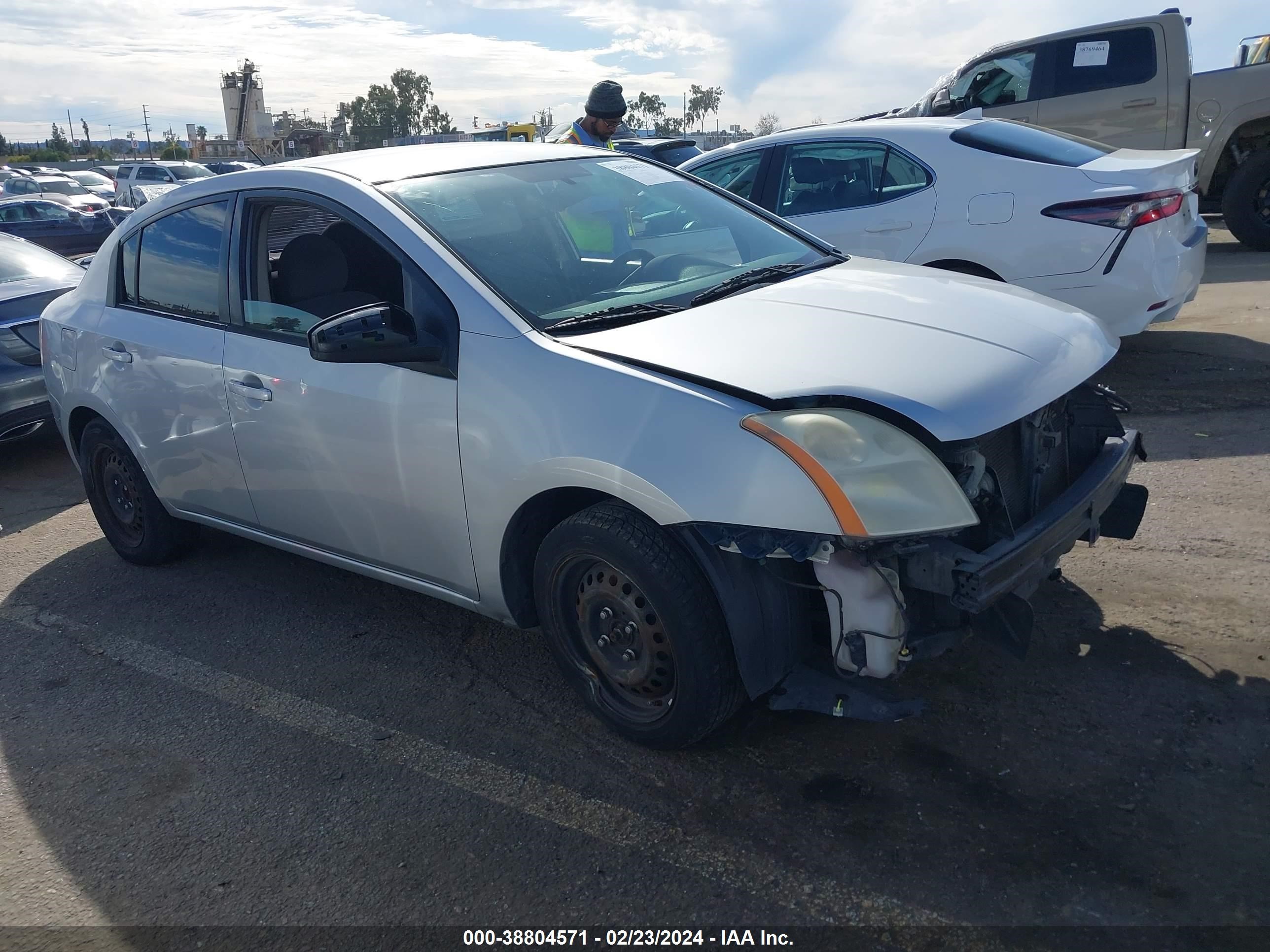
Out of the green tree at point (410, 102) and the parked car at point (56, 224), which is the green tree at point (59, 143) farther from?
the parked car at point (56, 224)

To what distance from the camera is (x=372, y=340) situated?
3.29 metres

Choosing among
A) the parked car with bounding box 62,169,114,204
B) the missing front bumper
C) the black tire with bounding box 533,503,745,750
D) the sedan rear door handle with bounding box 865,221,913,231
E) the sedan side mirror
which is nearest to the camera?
the missing front bumper

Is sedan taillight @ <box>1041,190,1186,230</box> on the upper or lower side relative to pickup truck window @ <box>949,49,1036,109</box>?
lower

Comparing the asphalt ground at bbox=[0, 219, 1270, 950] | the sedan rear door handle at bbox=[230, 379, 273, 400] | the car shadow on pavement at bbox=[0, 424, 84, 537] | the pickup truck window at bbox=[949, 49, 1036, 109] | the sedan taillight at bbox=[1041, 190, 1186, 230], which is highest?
the pickup truck window at bbox=[949, 49, 1036, 109]

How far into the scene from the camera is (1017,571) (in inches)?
112

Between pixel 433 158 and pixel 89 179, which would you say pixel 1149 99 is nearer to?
pixel 433 158

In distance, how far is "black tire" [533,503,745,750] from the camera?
2.90 metres

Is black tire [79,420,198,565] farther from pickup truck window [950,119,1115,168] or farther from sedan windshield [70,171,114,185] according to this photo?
sedan windshield [70,171,114,185]

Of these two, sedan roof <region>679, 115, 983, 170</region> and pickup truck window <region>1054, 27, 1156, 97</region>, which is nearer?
sedan roof <region>679, 115, 983, 170</region>

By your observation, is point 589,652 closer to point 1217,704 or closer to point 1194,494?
point 1217,704

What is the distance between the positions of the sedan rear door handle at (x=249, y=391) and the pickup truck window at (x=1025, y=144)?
4349mm

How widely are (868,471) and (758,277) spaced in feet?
4.22

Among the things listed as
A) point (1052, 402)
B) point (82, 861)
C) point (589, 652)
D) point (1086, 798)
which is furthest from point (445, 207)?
point (1086, 798)

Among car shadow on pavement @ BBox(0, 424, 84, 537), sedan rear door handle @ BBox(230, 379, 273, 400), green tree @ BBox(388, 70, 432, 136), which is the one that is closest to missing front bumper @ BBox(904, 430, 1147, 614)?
sedan rear door handle @ BBox(230, 379, 273, 400)
